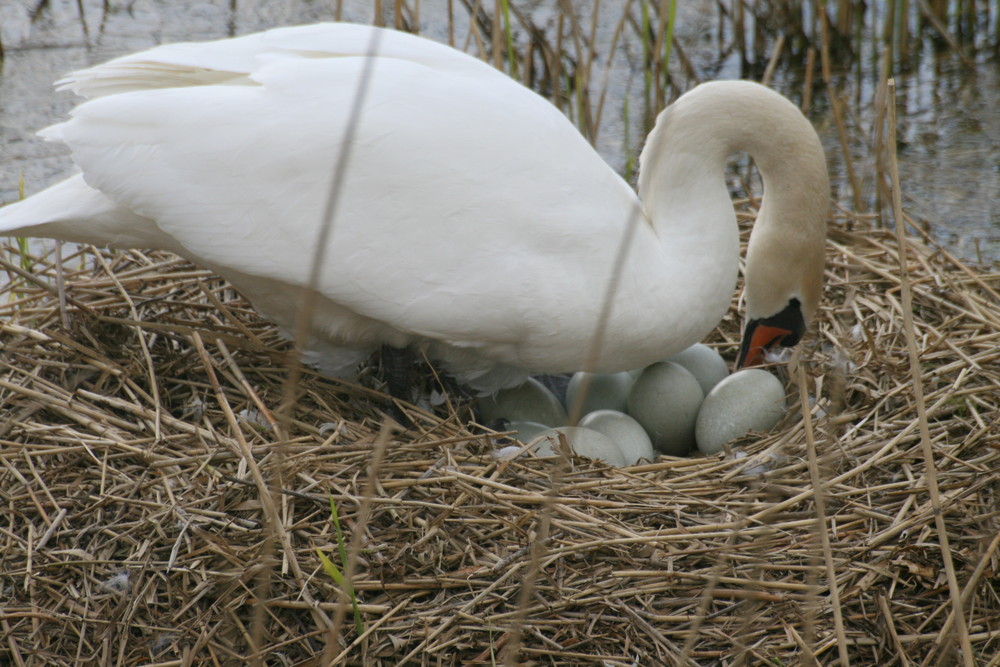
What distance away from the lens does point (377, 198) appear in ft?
10.1

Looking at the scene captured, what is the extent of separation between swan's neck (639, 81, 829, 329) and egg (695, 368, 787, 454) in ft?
0.82

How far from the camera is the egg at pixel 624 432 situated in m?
3.44

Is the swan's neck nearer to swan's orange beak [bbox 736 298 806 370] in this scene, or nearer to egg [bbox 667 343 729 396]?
swan's orange beak [bbox 736 298 806 370]

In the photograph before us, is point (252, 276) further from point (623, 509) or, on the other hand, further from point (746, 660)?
point (746, 660)

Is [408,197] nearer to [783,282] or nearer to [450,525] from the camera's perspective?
[450,525]

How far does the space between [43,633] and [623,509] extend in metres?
1.43

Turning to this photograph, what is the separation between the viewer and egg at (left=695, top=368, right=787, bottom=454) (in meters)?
3.49

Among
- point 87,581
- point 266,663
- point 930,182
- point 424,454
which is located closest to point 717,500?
point 424,454

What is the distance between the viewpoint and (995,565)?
2.70 metres

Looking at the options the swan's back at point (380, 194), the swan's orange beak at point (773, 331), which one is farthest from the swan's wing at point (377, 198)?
the swan's orange beak at point (773, 331)

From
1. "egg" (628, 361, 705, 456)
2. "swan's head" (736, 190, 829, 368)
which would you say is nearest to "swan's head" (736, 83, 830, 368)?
"swan's head" (736, 190, 829, 368)

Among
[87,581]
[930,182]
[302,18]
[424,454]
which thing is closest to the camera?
[87,581]

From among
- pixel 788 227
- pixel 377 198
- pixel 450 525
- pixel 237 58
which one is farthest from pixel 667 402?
pixel 237 58

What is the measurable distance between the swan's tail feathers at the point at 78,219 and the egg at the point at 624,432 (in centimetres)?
134
